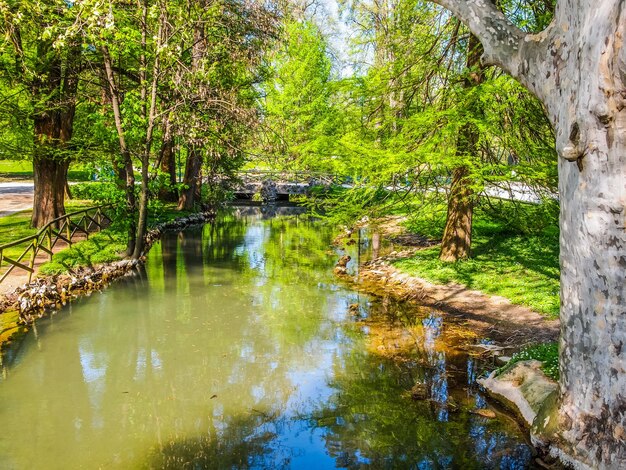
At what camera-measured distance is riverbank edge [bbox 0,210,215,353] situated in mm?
8828

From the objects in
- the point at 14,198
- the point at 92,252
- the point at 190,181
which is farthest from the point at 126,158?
the point at 14,198

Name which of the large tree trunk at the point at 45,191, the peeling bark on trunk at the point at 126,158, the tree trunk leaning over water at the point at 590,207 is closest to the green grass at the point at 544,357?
the tree trunk leaning over water at the point at 590,207

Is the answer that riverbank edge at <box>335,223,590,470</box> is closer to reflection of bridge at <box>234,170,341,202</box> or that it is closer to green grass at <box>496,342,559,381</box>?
green grass at <box>496,342,559,381</box>

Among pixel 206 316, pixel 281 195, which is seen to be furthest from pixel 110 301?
pixel 281 195

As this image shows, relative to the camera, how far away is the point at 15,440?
5449 mm

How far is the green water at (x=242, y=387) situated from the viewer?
5.28 m

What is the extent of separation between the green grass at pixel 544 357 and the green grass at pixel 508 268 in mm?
2292

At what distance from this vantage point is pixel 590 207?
4043mm

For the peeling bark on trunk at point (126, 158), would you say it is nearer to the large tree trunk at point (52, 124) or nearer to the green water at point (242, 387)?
the large tree trunk at point (52, 124)

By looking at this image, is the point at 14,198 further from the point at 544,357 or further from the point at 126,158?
the point at 544,357

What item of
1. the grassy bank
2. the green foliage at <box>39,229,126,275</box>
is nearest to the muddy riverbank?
the grassy bank

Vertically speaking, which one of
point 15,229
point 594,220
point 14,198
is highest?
point 594,220

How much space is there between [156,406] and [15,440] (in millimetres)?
1544

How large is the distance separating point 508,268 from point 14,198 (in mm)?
21994
